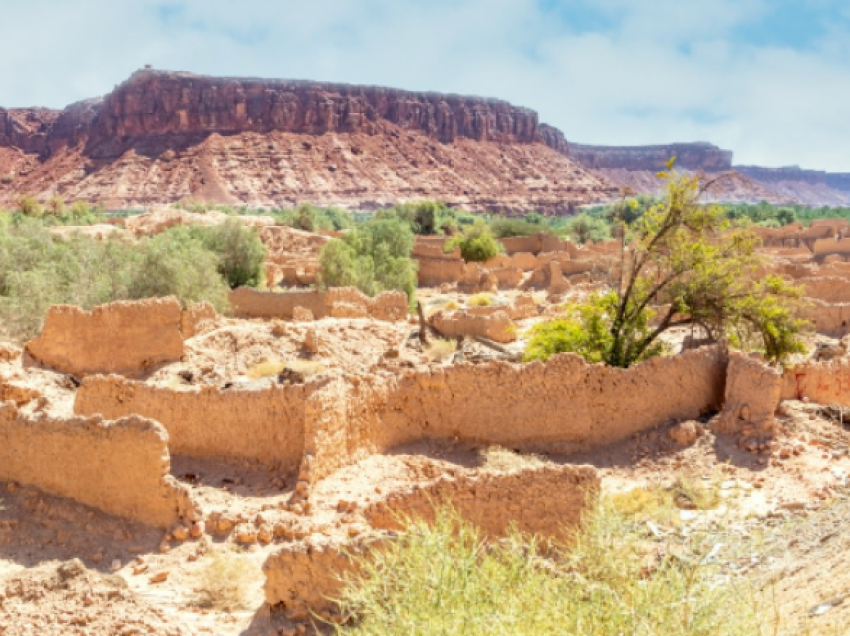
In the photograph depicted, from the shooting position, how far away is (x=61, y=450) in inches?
303

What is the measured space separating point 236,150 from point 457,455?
8632cm

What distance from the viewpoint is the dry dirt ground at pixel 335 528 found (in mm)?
5234

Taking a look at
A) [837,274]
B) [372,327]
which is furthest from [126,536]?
[837,274]

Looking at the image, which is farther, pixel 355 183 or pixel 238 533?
pixel 355 183

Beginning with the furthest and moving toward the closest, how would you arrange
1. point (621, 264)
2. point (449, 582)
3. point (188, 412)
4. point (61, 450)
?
1. point (621, 264)
2. point (188, 412)
3. point (61, 450)
4. point (449, 582)

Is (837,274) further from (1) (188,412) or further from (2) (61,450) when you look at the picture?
(2) (61,450)

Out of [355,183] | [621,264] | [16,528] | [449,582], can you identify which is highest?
[355,183]

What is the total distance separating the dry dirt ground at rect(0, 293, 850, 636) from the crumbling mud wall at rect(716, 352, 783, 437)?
9.4 inches

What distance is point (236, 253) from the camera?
26.7 metres

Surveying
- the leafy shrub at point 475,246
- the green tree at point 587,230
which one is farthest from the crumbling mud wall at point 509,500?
the green tree at point 587,230

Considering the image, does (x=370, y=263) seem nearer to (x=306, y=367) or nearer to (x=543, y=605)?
(x=306, y=367)

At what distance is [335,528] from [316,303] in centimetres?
1215

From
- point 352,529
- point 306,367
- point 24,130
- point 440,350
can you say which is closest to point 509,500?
point 352,529

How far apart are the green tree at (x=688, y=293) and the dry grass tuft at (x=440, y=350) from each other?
13.4ft
